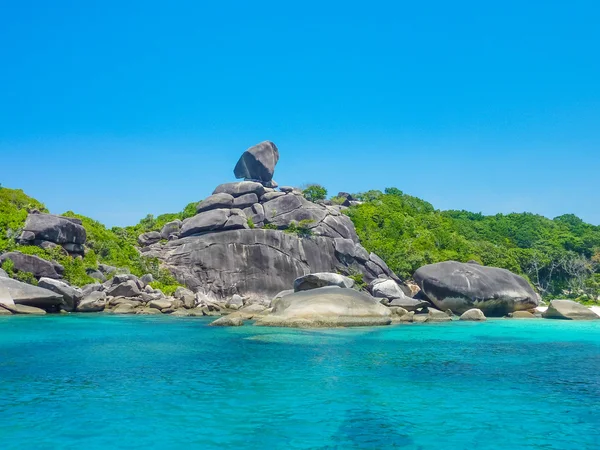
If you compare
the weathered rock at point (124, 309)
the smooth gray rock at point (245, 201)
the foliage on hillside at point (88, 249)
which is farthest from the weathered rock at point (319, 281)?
the smooth gray rock at point (245, 201)

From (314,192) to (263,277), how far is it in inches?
548

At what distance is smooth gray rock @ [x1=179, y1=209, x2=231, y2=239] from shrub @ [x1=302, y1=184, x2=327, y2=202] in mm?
10390

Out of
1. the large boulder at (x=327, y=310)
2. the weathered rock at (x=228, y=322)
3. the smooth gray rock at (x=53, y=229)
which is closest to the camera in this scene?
the large boulder at (x=327, y=310)

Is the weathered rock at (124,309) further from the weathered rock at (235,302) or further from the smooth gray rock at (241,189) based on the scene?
the smooth gray rock at (241,189)

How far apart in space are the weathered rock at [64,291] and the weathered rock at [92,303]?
0.40m

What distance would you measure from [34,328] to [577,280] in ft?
168

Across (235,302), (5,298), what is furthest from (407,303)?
(5,298)

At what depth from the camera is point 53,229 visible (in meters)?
37.7

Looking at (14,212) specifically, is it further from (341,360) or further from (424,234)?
(424,234)

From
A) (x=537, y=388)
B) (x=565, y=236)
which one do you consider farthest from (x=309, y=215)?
(x=565, y=236)

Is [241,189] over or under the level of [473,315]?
over

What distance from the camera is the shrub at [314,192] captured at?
50.9 m

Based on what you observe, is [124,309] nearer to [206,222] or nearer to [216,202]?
[206,222]

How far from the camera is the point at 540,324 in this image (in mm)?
29328
